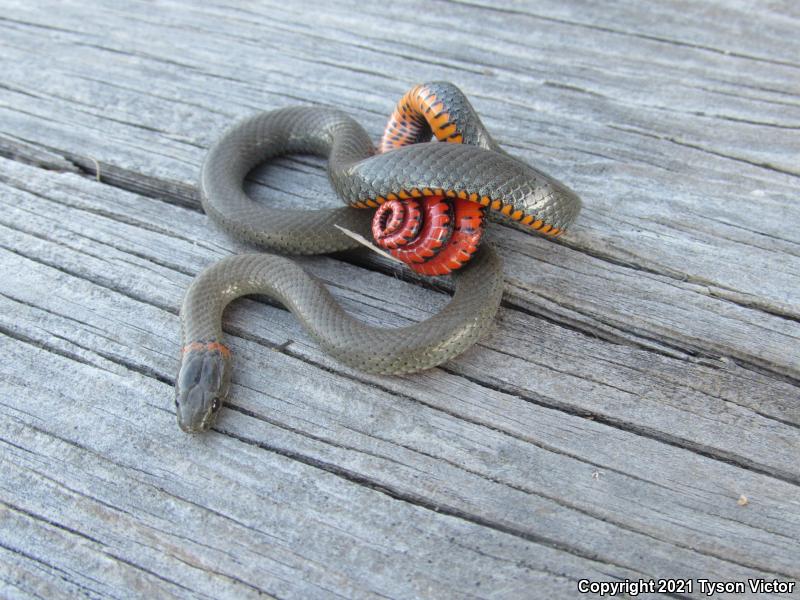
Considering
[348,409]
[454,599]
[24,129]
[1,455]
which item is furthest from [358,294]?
[24,129]

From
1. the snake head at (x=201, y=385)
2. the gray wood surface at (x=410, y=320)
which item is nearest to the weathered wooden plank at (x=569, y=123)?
the gray wood surface at (x=410, y=320)

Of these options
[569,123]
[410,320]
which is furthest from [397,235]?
[569,123]

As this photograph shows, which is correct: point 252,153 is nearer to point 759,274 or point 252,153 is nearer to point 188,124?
point 188,124

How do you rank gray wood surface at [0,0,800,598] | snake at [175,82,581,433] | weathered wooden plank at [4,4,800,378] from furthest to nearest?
weathered wooden plank at [4,4,800,378]
snake at [175,82,581,433]
gray wood surface at [0,0,800,598]

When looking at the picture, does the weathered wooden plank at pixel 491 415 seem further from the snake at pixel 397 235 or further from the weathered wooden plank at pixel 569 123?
the weathered wooden plank at pixel 569 123

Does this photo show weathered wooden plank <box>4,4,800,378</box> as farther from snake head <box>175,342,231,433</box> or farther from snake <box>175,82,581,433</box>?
snake head <box>175,342,231,433</box>

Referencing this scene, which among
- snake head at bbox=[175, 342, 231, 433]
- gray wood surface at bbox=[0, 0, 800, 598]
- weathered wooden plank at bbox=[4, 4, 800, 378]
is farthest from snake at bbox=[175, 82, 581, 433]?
weathered wooden plank at bbox=[4, 4, 800, 378]
